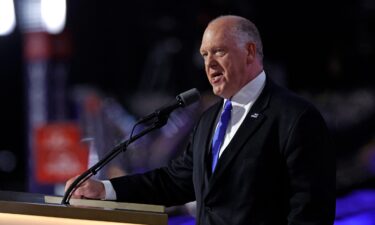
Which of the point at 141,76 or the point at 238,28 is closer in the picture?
the point at 238,28

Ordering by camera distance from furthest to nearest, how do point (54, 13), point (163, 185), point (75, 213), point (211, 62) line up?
1. point (54, 13)
2. point (163, 185)
3. point (211, 62)
4. point (75, 213)

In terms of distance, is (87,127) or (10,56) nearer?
(87,127)

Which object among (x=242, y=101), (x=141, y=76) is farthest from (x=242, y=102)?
(x=141, y=76)

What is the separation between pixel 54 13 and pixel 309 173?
3.26m

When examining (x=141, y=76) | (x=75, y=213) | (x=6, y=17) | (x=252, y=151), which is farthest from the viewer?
(x=6, y=17)

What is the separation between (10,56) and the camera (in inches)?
183

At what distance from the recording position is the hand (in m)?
1.85

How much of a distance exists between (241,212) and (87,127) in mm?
2733

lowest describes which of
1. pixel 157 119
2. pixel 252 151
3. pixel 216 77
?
pixel 252 151

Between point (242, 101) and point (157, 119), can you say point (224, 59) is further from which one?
point (157, 119)

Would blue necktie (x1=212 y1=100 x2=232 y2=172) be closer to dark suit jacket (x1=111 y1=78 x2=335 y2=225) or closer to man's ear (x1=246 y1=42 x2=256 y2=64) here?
dark suit jacket (x1=111 y1=78 x2=335 y2=225)

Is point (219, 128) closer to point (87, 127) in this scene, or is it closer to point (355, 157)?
point (355, 157)

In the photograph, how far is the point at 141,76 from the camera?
4129mm

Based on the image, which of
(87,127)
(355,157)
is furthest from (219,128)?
(87,127)
